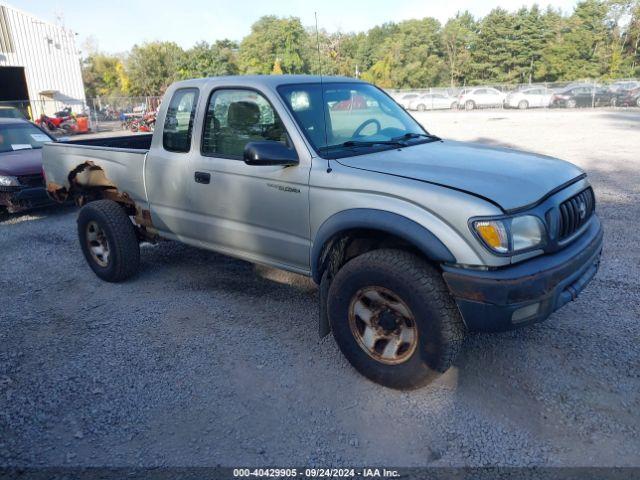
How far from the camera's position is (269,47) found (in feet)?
200

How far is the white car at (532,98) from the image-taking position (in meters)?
33.3

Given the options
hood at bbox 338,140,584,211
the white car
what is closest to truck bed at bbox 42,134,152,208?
hood at bbox 338,140,584,211

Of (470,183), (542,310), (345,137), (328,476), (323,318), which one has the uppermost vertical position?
(345,137)

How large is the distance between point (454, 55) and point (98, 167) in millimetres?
62582

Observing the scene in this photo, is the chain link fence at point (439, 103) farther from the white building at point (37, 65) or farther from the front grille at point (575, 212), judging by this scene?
the front grille at point (575, 212)

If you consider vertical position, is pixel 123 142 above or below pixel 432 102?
above

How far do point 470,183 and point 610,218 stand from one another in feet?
15.6

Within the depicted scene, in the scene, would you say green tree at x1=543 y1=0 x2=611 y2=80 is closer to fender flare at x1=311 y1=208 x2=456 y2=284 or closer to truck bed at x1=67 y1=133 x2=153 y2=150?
truck bed at x1=67 y1=133 x2=153 y2=150

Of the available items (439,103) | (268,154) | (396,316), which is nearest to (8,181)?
(268,154)

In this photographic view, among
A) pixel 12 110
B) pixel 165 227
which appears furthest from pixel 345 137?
pixel 12 110

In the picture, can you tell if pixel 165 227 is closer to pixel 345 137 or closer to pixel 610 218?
pixel 345 137

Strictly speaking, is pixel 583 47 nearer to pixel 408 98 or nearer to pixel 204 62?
pixel 408 98

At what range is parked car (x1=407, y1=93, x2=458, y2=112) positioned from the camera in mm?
37312

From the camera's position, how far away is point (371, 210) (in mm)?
3002
